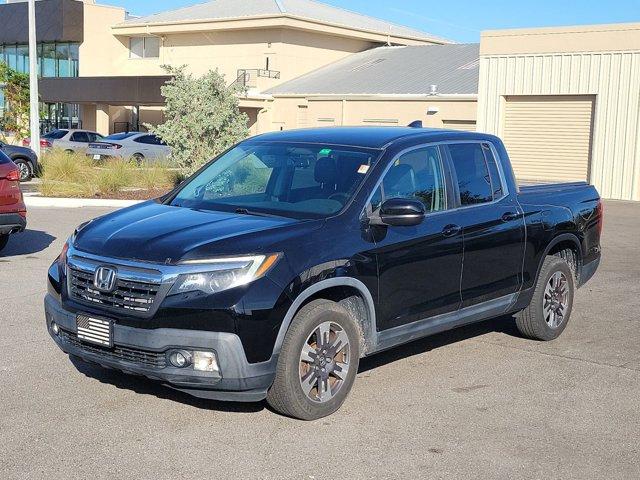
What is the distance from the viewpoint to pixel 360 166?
6.48 m

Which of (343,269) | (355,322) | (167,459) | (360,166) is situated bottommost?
(167,459)

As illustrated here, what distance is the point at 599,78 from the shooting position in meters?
24.6

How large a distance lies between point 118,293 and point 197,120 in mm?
16396

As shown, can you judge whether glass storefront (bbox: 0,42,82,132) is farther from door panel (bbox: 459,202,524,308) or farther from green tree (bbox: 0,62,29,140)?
door panel (bbox: 459,202,524,308)

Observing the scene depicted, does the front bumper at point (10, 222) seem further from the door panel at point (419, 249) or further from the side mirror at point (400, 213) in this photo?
the side mirror at point (400, 213)

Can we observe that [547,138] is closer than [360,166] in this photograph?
No

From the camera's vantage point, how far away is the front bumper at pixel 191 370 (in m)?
5.36

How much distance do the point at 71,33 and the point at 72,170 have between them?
105 feet

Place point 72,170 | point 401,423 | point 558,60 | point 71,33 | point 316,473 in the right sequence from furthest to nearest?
point 71,33, point 558,60, point 72,170, point 401,423, point 316,473

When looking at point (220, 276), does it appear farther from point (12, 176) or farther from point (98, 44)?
point (98, 44)

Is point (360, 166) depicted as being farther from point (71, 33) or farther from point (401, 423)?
point (71, 33)

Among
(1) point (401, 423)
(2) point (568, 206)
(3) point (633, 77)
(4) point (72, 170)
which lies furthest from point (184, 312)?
(3) point (633, 77)

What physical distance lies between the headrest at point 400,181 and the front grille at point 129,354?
2029 millimetres

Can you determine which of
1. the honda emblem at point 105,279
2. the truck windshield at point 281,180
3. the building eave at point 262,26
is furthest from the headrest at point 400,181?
the building eave at point 262,26
